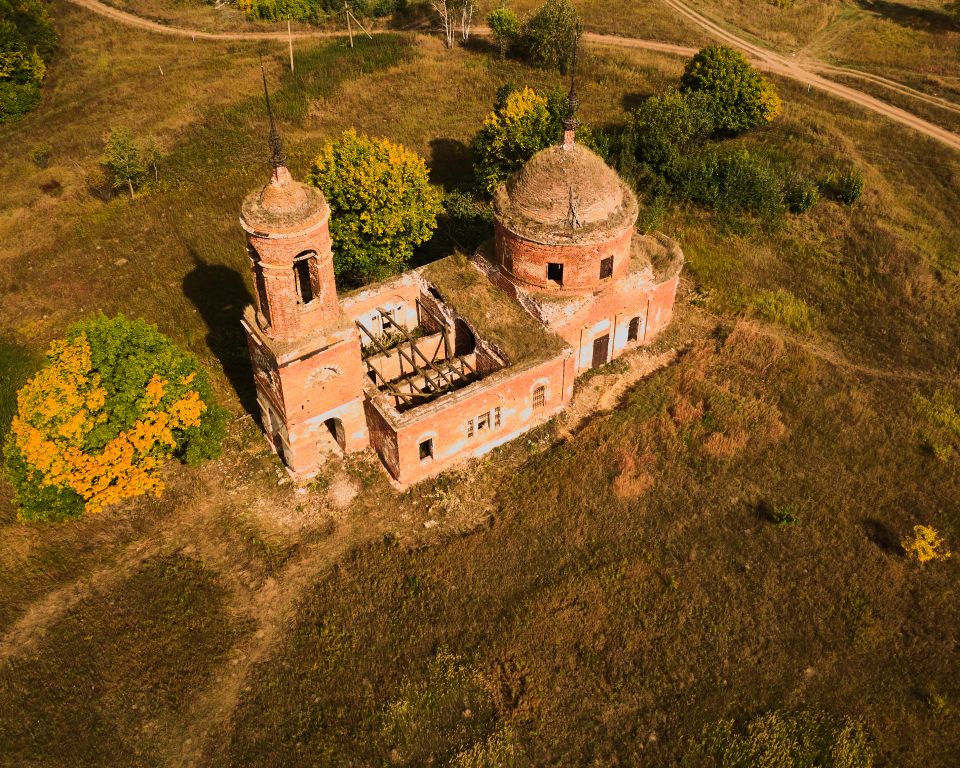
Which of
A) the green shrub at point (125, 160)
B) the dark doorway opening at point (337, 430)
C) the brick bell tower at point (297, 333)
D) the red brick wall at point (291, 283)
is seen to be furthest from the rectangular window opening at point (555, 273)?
the green shrub at point (125, 160)

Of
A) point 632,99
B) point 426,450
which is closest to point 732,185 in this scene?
point 632,99

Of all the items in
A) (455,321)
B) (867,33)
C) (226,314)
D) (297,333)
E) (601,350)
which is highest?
(297,333)

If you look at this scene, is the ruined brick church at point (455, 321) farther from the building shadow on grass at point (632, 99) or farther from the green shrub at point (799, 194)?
the building shadow on grass at point (632, 99)

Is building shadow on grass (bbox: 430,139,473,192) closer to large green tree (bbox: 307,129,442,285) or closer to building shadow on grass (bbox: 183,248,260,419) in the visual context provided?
large green tree (bbox: 307,129,442,285)

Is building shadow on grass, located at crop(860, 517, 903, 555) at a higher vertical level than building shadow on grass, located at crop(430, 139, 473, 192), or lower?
lower

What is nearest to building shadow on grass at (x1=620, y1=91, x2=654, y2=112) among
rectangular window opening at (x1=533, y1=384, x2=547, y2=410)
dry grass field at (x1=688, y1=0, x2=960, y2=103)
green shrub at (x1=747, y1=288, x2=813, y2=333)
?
dry grass field at (x1=688, y1=0, x2=960, y2=103)

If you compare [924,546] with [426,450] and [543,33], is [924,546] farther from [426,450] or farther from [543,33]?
[543,33]
